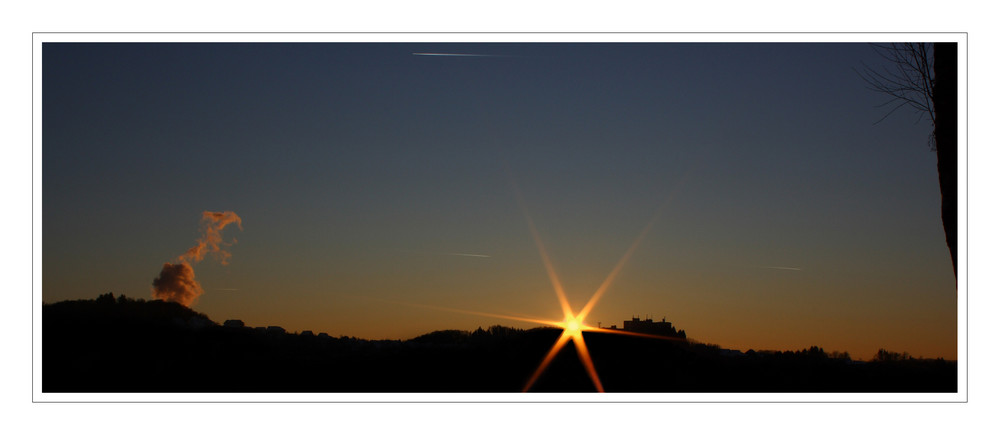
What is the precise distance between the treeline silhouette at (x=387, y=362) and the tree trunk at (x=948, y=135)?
225 centimetres

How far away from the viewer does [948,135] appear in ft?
30.8

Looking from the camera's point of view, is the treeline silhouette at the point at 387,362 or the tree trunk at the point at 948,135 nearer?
A: the tree trunk at the point at 948,135

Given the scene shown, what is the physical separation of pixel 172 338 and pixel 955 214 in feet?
36.3

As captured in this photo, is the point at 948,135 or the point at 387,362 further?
the point at 387,362

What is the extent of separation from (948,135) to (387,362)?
8259mm

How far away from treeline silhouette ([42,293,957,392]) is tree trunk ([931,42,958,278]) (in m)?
2.25

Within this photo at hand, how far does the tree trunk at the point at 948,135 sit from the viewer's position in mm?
9359

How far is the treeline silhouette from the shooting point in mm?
10539

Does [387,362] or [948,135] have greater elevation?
[948,135]

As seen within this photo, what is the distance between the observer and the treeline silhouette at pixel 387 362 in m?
10.5

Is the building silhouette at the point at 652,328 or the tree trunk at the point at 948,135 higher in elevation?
the tree trunk at the point at 948,135

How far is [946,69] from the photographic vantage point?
9.57 m

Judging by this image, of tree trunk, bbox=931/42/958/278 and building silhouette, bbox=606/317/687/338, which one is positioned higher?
tree trunk, bbox=931/42/958/278
